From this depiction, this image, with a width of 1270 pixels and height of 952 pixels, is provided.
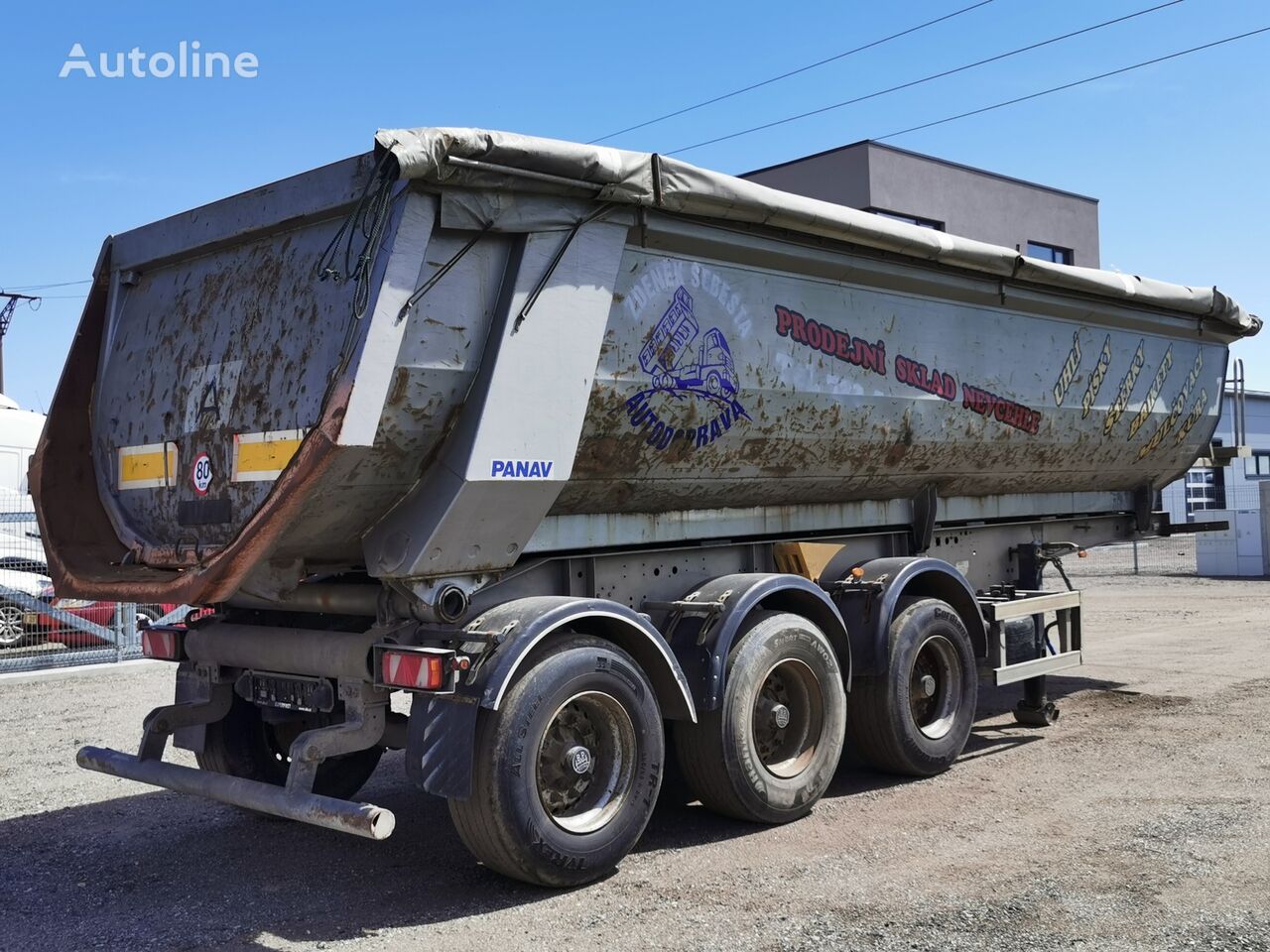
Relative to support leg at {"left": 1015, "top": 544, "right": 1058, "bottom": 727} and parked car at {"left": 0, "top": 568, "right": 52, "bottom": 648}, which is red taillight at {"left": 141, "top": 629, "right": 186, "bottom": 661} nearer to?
support leg at {"left": 1015, "top": 544, "right": 1058, "bottom": 727}

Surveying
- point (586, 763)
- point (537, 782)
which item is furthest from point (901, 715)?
point (537, 782)

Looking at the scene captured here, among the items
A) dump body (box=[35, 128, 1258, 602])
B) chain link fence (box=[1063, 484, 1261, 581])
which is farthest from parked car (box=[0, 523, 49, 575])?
chain link fence (box=[1063, 484, 1261, 581])

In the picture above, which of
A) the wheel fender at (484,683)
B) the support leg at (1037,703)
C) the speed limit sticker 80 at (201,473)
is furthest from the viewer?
the support leg at (1037,703)

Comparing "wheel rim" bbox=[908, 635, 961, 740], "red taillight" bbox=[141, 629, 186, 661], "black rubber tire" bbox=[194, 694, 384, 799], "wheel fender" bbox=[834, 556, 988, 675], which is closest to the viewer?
"red taillight" bbox=[141, 629, 186, 661]

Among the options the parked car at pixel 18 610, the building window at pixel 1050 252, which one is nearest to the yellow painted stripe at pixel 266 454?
the parked car at pixel 18 610

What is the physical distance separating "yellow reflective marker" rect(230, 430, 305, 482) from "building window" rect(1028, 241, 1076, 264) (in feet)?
98.3

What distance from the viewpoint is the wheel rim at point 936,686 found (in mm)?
7660

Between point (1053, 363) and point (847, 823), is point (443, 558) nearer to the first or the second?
point (847, 823)

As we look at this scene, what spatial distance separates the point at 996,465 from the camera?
8.48m

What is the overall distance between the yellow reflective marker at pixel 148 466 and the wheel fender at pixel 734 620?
263 cm

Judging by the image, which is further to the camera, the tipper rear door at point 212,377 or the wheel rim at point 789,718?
the wheel rim at point 789,718

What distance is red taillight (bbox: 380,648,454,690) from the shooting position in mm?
5035

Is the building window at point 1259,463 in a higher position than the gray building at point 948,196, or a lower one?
lower

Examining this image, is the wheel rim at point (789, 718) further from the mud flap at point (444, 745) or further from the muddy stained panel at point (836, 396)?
the mud flap at point (444, 745)
